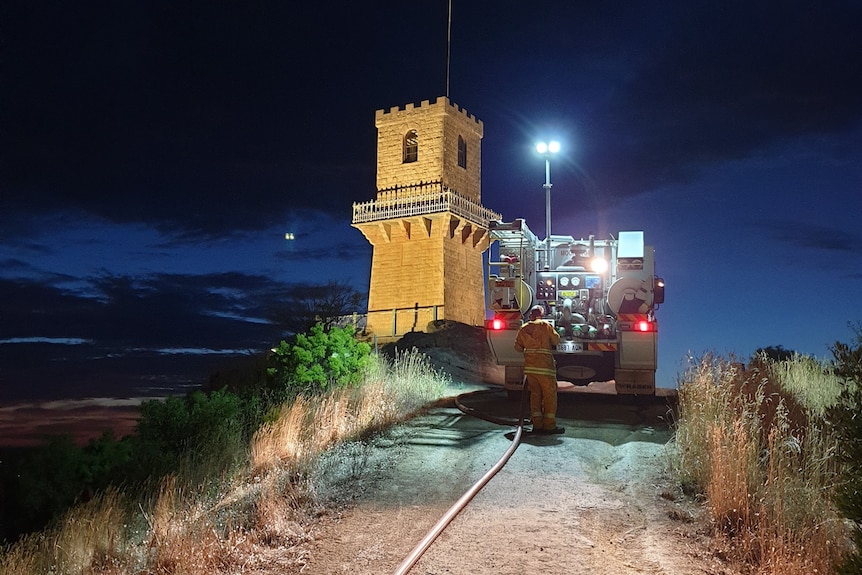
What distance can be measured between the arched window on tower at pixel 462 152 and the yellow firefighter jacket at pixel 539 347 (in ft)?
93.5

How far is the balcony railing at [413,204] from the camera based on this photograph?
3619 centimetres

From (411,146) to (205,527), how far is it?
1330 inches

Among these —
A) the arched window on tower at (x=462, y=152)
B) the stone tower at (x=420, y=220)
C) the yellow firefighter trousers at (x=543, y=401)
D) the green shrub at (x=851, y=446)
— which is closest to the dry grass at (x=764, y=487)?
the green shrub at (x=851, y=446)

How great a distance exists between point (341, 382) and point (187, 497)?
6425mm

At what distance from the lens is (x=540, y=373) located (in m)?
11.1

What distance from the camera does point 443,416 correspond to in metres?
12.5

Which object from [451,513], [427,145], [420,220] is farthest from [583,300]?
[427,145]

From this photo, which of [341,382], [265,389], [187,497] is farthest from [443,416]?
[187,497]

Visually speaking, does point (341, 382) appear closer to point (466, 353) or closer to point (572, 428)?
point (572, 428)

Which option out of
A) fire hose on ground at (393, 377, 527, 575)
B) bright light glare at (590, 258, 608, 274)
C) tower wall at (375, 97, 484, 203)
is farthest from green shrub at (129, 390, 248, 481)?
tower wall at (375, 97, 484, 203)

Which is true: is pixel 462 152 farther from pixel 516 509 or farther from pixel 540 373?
pixel 516 509

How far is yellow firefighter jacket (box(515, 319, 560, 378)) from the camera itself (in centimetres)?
1114

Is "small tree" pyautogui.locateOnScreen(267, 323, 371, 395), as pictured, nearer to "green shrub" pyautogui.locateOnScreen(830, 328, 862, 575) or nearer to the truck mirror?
the truck mirror

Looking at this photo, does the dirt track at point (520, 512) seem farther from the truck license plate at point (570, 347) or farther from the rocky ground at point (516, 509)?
the truck license plate at point (570, 347)
